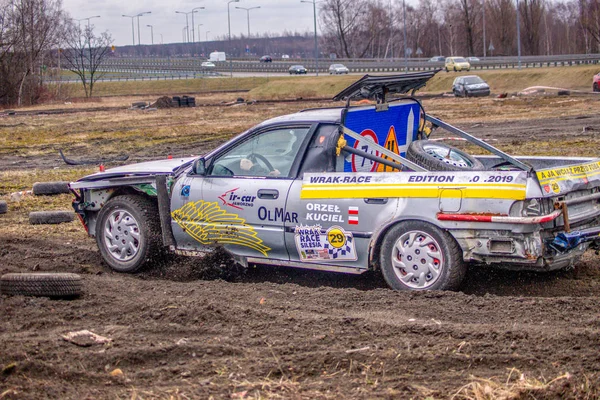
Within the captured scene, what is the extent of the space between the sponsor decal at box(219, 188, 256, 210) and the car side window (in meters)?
0.23

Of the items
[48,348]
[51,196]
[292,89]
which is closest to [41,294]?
[48,348]

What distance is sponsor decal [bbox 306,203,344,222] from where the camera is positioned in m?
6.91

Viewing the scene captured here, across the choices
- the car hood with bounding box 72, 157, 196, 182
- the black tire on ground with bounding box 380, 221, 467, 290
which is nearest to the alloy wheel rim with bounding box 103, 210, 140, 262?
the car hood with bounding box 72, 157, 196, 182

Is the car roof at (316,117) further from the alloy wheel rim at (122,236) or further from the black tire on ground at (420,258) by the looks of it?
the alloy wheel rim at (122,236)

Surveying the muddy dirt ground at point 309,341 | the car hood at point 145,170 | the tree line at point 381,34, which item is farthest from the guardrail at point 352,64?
the muddy dirt ground at point 309,341

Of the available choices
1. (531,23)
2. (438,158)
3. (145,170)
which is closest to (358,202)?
(438,158)

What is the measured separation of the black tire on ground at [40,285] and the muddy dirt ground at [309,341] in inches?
4.9

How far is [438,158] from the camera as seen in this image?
7.22 m

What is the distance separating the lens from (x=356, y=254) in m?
6.88

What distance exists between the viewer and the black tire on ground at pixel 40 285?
6.39 m

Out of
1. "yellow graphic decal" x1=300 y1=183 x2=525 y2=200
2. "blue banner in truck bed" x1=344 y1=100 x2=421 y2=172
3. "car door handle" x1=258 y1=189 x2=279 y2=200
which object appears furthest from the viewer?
"blue banner in truck bed" x1=344 y1=100 x2=421 y2=172

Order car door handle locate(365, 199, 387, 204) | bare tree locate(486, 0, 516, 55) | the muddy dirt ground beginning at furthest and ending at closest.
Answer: bare tree locate(486, 0, 516, 55) → car door handle locate(365, 199, 387, 204) → the muddy dirt ground

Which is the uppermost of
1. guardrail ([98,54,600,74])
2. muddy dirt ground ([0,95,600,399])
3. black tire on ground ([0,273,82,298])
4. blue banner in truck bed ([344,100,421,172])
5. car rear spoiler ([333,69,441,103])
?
guardrail ([98,54,600,74])

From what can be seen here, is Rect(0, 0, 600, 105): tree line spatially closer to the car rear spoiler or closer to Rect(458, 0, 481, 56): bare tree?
Rect(458, 0, 481, 56): bare tree
